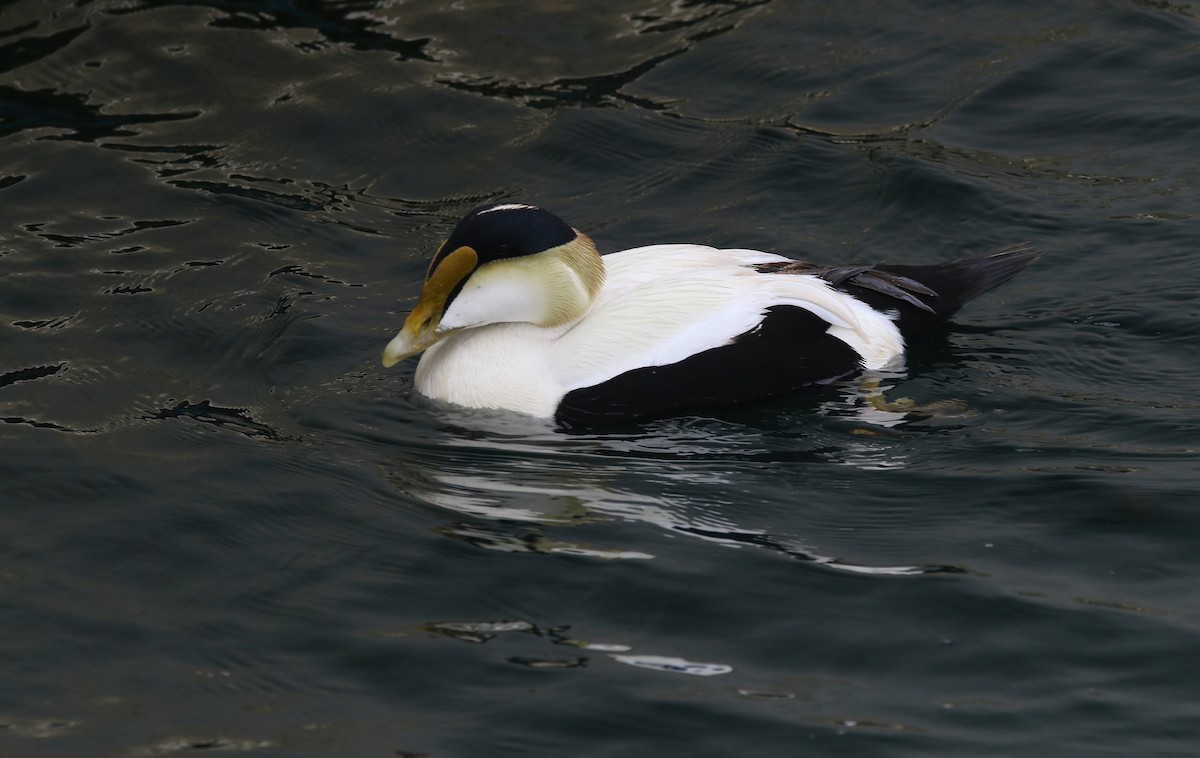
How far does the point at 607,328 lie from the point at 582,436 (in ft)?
1.19

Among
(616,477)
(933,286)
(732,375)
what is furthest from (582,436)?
(933,286)

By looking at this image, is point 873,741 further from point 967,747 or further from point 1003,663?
point 1003,663

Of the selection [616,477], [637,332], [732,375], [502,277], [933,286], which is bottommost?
[616,477]

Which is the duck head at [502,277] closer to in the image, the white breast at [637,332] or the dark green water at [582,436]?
the white breast at [637,332]

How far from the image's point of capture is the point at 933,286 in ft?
18.4

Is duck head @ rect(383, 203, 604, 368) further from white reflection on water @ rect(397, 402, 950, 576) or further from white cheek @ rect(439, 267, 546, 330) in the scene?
white reflection on water @ rect(397, 402, 950, 576)

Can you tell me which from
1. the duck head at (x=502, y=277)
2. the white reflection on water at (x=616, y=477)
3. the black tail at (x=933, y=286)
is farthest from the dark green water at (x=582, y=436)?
the duck head at (x=502, y=277)

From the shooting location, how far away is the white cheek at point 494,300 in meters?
5.18

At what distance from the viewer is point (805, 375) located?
523 centimetres

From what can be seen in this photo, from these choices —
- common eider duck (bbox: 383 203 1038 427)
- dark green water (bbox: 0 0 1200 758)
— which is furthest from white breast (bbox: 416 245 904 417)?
dark green water (bbox: 0 0 1200 758)

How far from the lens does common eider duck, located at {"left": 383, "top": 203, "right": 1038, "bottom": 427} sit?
5055mm

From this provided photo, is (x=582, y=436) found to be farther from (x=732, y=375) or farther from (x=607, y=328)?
(x=732, y=375)

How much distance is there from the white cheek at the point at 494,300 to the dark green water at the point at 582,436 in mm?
317

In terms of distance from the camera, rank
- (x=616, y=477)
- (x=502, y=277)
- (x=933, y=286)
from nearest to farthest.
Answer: (x=616, y=477) → (x=502, y=277) → (x=933, y=286)
